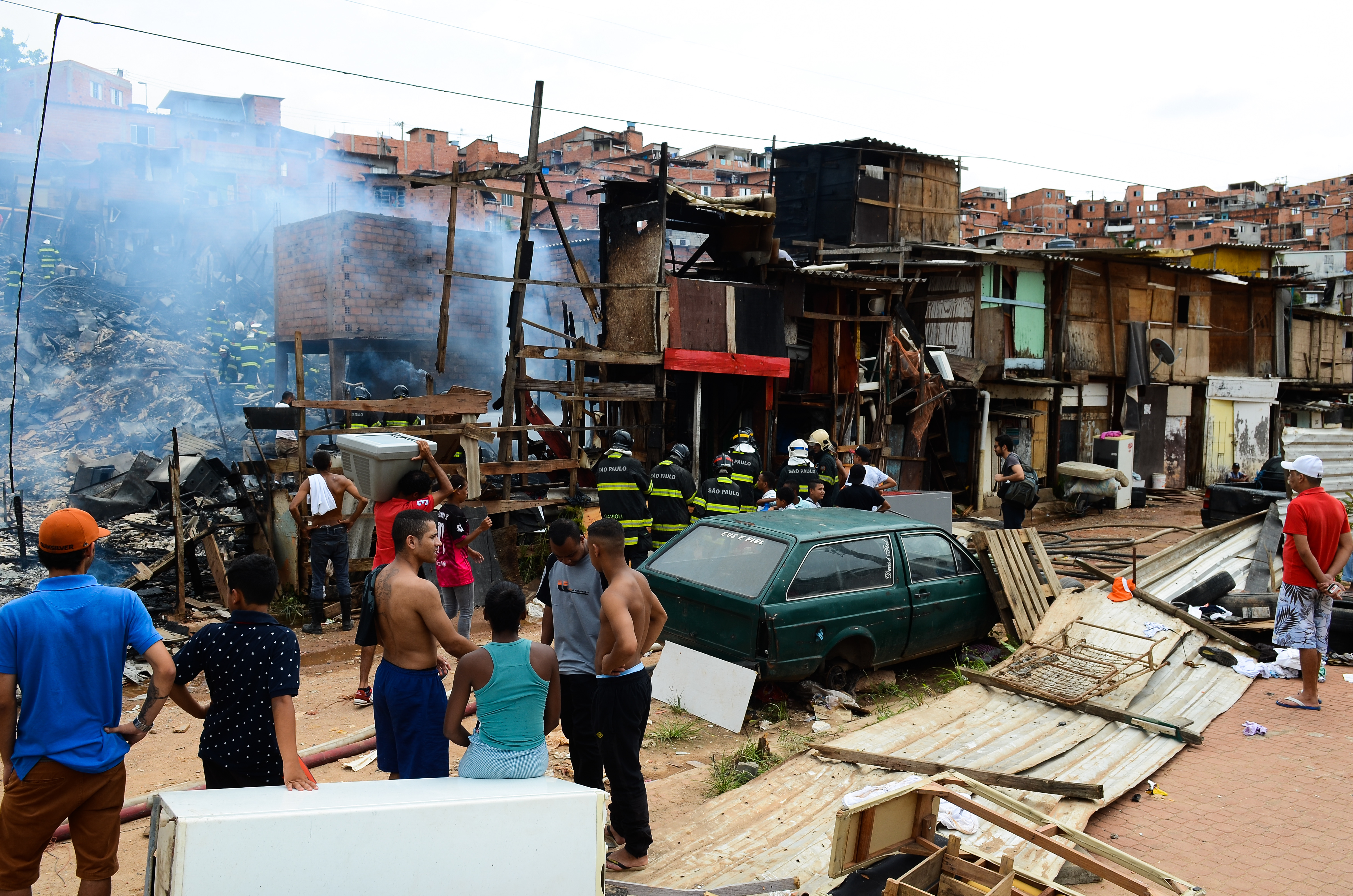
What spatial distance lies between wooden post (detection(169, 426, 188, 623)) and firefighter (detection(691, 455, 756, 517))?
5024 mm

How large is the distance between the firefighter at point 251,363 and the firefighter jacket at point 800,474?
1706 cm

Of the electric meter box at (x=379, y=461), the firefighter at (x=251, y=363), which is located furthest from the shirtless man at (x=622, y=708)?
the firefighter at (x=251, y=363)

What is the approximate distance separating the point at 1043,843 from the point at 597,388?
29.5ft

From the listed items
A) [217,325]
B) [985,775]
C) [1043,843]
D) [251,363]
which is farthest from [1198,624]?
[217,325]

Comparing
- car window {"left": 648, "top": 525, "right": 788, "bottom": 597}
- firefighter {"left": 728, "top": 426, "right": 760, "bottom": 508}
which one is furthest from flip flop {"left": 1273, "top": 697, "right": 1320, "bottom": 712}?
firefighter {"left": 728, "top": 426, "right": 760, "bottom": 508}

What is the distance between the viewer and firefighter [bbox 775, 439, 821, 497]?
927 cm

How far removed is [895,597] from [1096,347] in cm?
1693

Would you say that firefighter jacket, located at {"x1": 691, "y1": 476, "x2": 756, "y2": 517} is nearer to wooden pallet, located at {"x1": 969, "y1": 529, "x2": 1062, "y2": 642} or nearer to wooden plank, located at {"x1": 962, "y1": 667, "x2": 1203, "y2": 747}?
wooden pallet, located at {"x1": 969, "y1": 529, "x2": 1062, "y2": 642}

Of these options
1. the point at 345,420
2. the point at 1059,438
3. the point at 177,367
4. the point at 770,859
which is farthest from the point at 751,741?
the point at 177,367

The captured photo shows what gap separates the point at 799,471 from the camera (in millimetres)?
9406

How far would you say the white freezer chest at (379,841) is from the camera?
2625 mm

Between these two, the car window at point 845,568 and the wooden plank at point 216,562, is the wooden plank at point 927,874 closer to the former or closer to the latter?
the car window at point 845,568

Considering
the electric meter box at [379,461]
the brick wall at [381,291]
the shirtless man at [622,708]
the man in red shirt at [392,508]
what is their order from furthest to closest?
Answer: the brick wall at [381,291], the electric meter box at [379,461], the man in red shirt at [392,508], the shirtless man at [622,708]

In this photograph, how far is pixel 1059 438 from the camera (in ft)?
67.6
